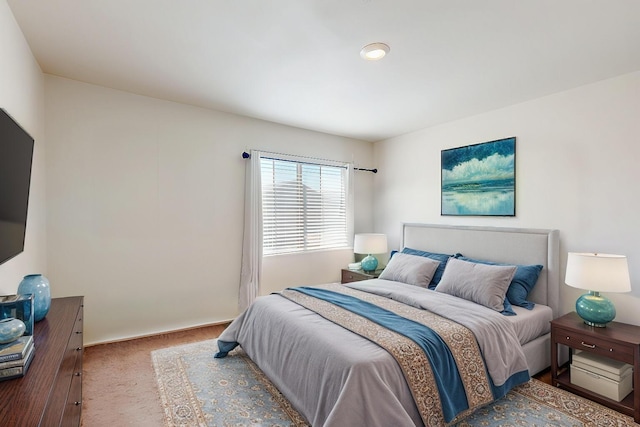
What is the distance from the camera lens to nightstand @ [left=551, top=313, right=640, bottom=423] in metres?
2.09

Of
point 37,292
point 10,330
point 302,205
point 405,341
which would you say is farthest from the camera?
point 302,205

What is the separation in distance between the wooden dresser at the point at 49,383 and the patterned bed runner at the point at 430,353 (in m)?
1.48

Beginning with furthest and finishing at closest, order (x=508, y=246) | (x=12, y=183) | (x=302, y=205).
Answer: (x=302, y=205), (x=508, y=246), (x=12, y=183)

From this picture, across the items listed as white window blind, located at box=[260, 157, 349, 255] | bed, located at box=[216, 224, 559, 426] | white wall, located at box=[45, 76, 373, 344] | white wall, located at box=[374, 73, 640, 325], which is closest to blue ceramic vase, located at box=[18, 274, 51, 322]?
white wall, located at box=[45, 76, 373, 344]

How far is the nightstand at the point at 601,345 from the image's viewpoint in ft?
6.84

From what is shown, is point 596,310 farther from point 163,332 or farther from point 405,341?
point 163,332

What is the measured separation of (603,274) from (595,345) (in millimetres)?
509

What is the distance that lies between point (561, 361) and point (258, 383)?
2553 millimetres

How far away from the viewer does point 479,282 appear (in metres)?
2.81

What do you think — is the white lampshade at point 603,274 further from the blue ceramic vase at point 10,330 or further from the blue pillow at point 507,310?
the blue ceramic vase at point 10,330

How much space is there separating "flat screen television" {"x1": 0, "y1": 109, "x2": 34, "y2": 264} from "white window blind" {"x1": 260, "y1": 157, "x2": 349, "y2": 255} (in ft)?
7.75

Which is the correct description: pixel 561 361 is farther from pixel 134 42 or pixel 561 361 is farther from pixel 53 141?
pixel 53 141

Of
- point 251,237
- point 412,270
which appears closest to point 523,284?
point 412,270

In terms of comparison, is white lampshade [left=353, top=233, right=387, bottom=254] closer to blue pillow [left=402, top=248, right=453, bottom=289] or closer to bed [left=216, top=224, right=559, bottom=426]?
blue pillow [left=402, top=248, right=453, bottom=289]
